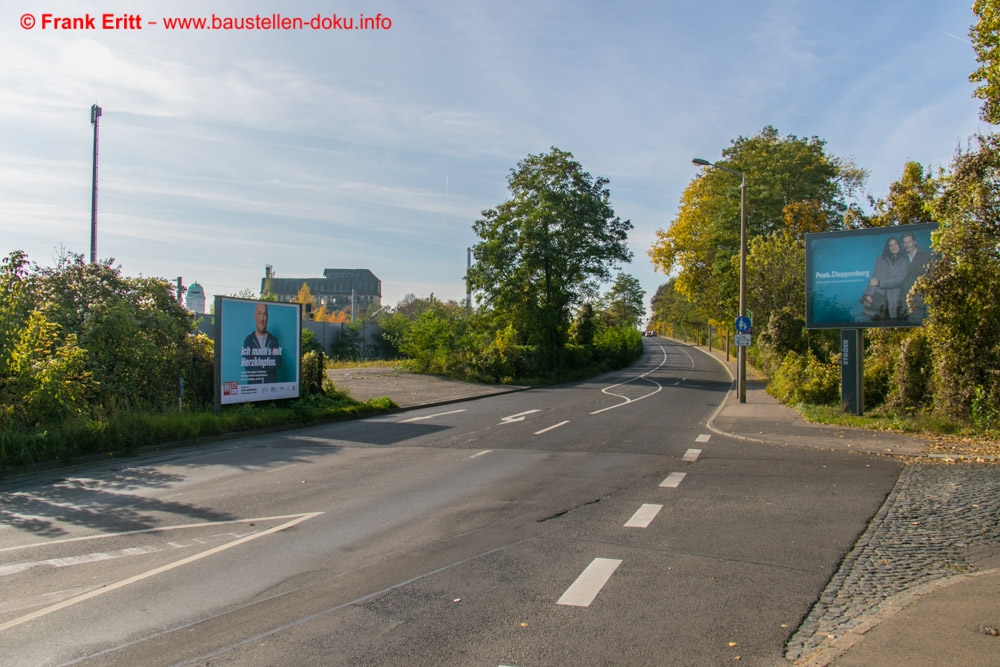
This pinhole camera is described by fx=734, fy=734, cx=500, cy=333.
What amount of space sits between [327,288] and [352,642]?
174m

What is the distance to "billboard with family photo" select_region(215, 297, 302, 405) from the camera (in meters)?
17.1

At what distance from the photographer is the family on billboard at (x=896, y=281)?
16797 mm

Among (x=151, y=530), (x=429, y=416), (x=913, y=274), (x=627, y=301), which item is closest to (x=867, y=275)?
(x=913, y=274)

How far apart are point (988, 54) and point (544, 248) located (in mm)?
28231

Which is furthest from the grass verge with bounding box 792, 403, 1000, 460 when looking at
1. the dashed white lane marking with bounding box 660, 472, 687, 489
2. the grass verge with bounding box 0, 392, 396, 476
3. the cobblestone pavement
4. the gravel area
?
the grass verge with bounding box 0, 392, 396, 476

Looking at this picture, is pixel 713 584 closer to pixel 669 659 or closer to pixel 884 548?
pixel 669 659

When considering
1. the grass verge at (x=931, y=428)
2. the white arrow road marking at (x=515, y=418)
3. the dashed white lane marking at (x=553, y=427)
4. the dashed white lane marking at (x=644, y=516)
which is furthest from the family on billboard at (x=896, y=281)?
the dashed white lane marking at (x=644, y=516)

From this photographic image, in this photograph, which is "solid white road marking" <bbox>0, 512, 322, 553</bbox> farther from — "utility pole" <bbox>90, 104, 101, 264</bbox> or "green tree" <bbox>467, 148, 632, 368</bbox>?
"green tree" <bbox>467, 148, 632, 368</bbox>

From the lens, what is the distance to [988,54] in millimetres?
13719

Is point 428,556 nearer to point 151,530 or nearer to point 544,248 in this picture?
point 151,530

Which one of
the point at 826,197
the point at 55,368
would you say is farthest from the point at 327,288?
the point at 55,368

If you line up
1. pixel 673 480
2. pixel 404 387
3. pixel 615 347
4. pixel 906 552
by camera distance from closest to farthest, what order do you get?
pixel 906 552
pixel 673 480
pixel 404 387
pixel 615 347

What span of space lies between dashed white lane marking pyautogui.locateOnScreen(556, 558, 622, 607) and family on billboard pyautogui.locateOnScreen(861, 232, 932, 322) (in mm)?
13494

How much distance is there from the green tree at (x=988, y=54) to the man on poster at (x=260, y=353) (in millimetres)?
16105
